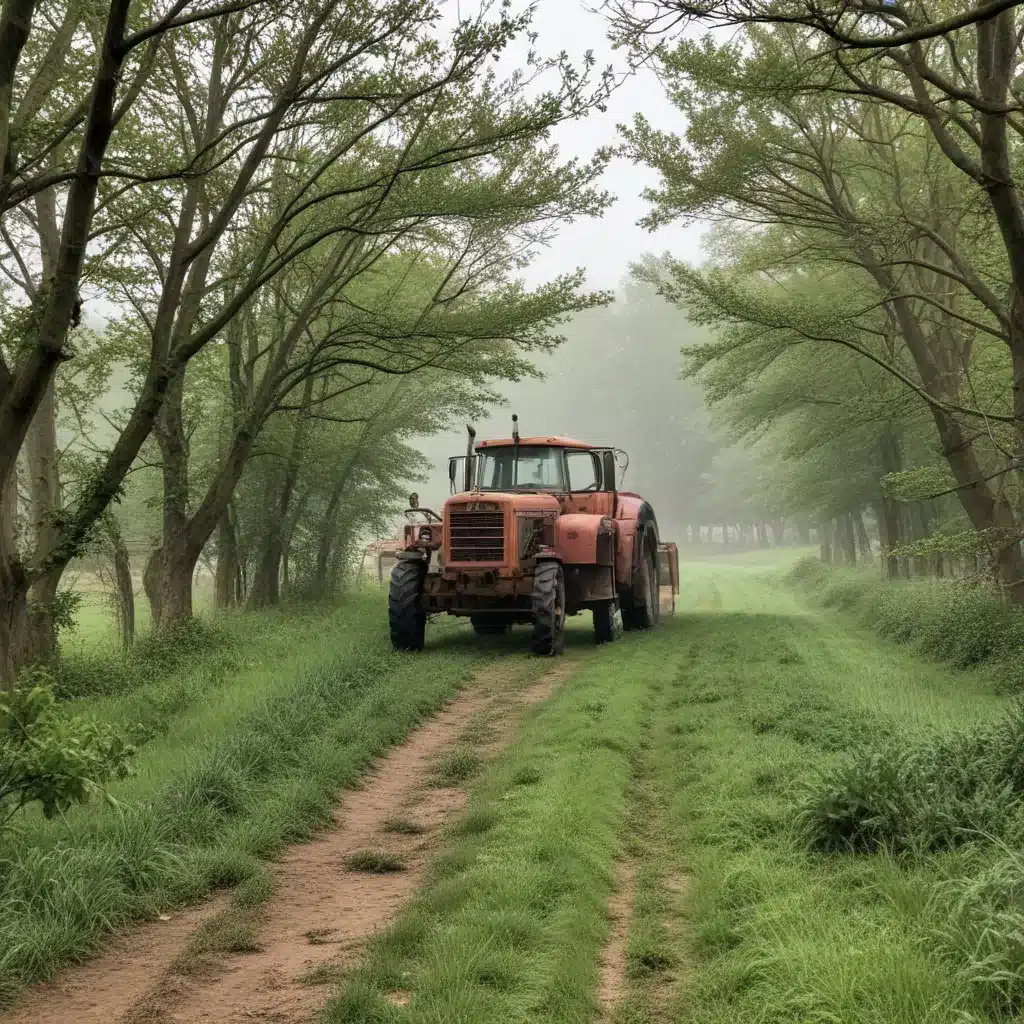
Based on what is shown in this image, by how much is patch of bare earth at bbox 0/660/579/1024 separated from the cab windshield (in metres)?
7.71

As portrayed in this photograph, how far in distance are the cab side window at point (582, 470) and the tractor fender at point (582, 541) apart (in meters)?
1.06

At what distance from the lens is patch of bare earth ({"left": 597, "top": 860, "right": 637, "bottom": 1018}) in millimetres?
3854

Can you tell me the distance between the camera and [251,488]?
66.1 feet

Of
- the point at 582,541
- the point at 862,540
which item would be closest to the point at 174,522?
the point at 582,541

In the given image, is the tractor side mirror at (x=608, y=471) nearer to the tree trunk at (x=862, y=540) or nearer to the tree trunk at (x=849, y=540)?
the tree trunk at (x=862, y=540)

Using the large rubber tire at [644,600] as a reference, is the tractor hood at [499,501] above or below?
above

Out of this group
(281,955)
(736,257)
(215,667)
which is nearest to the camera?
(281,955)

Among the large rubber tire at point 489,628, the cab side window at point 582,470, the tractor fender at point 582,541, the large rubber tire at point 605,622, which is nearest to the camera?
the tractor fender at point 582,541

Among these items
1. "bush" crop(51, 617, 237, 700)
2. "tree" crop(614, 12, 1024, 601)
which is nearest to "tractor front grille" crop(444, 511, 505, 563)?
"bush" crop(51, 617, 237, 700)

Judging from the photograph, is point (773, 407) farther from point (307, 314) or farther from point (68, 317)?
point (68, 317)

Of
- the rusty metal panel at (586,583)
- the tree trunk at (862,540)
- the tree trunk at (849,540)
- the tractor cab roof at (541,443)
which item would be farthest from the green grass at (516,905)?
the tree trunk at (849,540)

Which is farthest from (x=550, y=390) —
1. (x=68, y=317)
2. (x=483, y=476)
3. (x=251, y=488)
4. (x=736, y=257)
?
(x=68, y=317)

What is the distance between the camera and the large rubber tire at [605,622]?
1399cm

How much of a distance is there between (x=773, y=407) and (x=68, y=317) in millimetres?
17612
